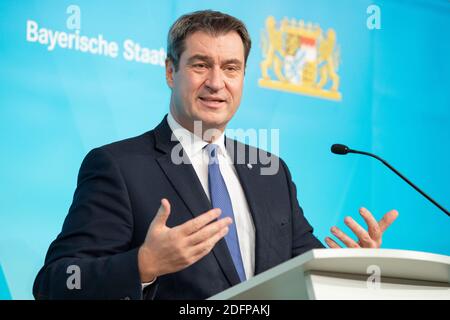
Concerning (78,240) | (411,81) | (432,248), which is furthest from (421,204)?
(78,240)

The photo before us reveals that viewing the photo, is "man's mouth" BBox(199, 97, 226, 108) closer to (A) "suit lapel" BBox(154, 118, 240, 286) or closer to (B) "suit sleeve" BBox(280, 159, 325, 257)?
(A) "suit lapel" BBox(154, 118, 240, 286)

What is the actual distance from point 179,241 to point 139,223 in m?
0.70

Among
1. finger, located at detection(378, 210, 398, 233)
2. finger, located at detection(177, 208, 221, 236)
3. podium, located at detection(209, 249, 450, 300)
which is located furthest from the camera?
finger, located at detection(378, 210, 398, 233)

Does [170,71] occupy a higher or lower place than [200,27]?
lower

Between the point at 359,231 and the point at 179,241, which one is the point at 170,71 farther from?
the point at 179,241

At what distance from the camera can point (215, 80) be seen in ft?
8.68

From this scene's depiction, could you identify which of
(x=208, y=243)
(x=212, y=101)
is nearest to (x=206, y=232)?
(x=208, y=243)

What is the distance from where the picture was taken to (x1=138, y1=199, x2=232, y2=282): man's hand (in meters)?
1.67

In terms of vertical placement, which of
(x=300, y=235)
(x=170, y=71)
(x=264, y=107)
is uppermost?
(x=170, y=71)

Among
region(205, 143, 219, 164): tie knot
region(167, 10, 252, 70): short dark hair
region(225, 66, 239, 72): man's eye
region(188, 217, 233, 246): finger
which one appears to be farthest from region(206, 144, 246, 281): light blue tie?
region(188, 217, 233, 246): finger

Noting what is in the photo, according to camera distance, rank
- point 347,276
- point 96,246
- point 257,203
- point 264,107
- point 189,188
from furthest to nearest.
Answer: point 264,107, point 257,203, point 189,188, point 96,246, point 347,276

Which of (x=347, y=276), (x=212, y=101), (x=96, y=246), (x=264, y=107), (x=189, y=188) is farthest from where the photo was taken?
(x=264, y=107)

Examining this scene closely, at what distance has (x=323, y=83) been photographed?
446 cm
